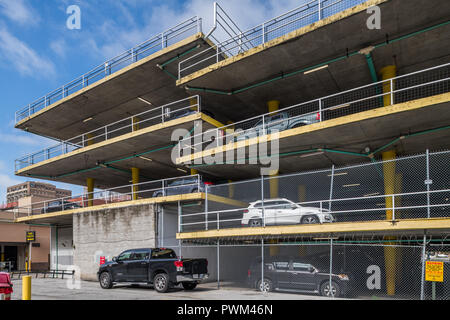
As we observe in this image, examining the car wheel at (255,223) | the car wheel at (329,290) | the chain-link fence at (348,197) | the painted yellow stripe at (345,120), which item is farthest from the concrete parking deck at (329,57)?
the car wheel at (329,290)

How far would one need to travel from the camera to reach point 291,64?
18188 millimetres

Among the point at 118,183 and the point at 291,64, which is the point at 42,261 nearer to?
the point at 118,183

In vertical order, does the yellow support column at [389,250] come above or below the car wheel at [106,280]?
above

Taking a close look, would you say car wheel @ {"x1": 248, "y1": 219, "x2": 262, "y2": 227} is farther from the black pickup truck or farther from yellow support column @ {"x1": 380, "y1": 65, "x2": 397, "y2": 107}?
yellow support column @ {"x1": 380, "y1": 65, "x2": 397, "y2": 107}

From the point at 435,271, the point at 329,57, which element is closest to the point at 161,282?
the point at 435,271

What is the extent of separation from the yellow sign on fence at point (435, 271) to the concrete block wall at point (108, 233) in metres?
13.1

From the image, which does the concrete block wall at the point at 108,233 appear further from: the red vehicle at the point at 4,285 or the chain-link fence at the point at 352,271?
the red vehicle at the point at 4,285

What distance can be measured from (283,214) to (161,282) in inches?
223

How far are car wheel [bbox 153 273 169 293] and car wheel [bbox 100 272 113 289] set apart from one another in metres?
2.75

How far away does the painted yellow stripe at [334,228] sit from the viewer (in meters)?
11.5

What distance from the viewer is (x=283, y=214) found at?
50.1 feet

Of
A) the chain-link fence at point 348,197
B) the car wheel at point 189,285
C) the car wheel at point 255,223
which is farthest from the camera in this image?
the car wheel at point 255,223

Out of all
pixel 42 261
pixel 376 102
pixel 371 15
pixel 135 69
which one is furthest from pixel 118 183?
pixel 371 15

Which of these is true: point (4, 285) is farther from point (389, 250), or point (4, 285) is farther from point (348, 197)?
point (389, 250)
